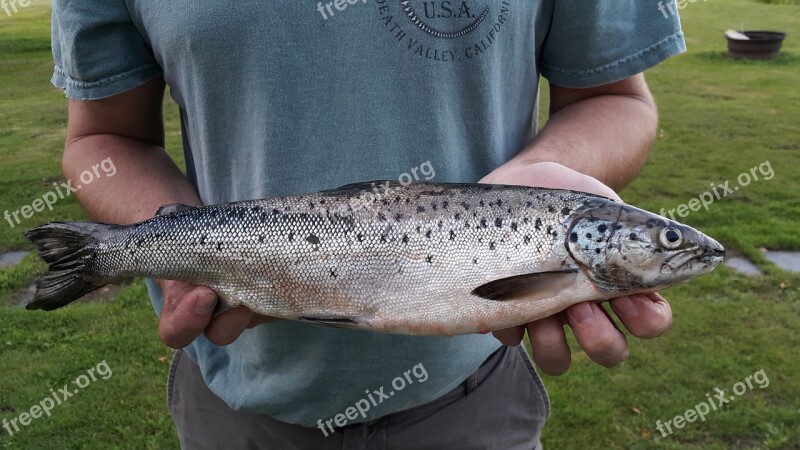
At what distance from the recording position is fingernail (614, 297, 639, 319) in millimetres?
2016

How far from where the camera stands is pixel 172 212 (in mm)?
2180

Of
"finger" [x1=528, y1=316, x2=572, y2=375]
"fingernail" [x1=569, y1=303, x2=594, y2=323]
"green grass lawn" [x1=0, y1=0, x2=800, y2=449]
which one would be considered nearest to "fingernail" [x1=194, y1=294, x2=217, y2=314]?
"finger" [x1=528, y1=316, x2=572, y2=375]

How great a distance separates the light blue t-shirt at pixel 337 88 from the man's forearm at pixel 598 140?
117mm

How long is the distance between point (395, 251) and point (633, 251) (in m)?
0.71

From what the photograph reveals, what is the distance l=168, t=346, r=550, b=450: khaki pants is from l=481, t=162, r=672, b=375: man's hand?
355 millimetres

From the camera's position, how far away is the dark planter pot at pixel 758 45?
1570cm

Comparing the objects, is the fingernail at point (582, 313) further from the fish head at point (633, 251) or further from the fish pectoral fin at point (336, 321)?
the fish pectoral fin at point (336, 321)

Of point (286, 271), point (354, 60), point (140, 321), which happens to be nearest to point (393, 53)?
point (354, 60)

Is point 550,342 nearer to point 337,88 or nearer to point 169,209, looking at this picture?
point 337,88

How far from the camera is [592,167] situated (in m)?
2.37

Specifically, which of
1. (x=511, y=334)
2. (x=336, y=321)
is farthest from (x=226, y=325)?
(x=511, y=334)

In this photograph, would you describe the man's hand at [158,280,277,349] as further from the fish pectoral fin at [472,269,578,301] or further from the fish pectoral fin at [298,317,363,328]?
the fish pectoral fin at [472,269,578,301]

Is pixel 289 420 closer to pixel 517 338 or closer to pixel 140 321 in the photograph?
pixel 517 338

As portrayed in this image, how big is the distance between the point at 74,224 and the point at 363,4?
1.11 metres
